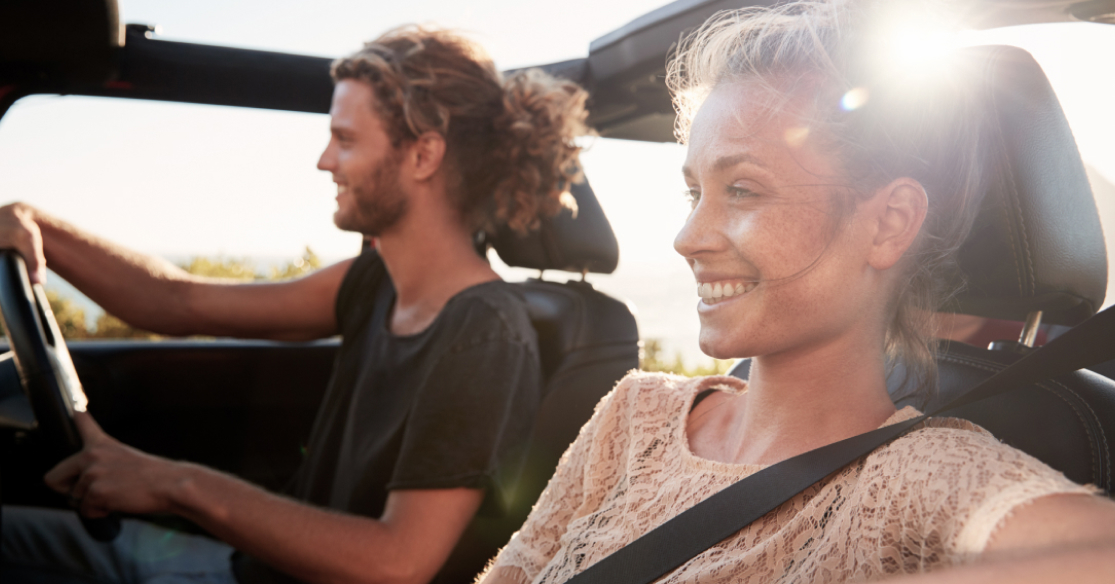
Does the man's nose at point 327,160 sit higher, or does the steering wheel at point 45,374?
the man's nose at point 327,160

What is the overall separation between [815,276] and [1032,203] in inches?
13.7

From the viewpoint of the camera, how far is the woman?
2.80 feet

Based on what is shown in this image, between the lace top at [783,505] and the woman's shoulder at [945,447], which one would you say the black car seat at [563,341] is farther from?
the woman's shoulder at [945,447]

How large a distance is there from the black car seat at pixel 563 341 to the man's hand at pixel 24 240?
1.01 meters

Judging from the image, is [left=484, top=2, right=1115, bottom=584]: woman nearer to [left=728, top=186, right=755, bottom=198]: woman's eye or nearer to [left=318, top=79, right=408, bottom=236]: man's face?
[left=728, top=186, right=755, bottom=198]: woman's eye

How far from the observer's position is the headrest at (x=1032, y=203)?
3.35 ft

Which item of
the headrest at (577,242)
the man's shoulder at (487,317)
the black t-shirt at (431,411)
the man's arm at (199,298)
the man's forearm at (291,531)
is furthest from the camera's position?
the man's arm at (199,298)

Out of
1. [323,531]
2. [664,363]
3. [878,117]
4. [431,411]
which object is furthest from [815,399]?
[664,363]

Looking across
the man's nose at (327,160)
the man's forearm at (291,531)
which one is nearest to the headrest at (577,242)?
the man's nose at (327,160)

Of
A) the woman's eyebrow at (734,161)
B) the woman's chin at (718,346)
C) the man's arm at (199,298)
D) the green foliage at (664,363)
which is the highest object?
the woman's eyebrow at (734,161)

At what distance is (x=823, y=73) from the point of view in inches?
37.8

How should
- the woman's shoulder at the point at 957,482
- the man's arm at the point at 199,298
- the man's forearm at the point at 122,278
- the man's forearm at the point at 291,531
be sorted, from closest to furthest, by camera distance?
the woman's shoulder at the point at 957,482 < the man's forearm at the point at 291,531 < the man's forearm at the point at 122,278 < the man's arm at the point at 199,298

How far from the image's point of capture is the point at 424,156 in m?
1.92

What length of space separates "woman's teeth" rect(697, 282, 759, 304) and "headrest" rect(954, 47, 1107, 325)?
1.24ft
